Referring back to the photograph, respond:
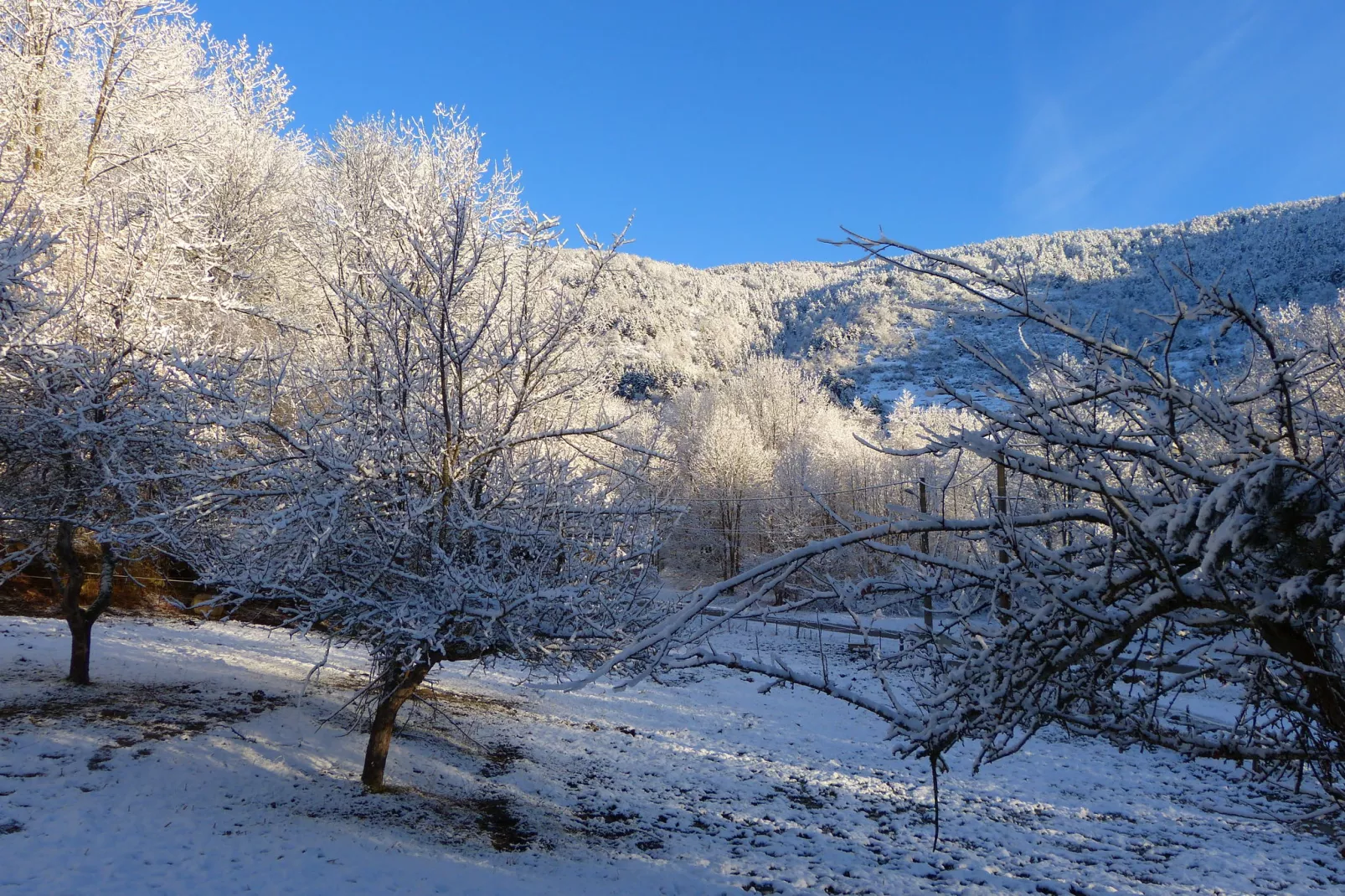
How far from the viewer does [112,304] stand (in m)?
8.84

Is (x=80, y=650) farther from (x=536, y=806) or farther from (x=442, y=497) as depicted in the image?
(x=442, y=497)

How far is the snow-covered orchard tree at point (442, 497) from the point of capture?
6016mm

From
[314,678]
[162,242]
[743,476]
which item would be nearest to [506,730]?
[314,678]

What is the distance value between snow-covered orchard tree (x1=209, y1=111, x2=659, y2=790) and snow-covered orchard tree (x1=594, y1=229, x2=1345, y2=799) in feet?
11.8

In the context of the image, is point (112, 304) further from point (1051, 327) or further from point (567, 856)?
point (1051, 327)

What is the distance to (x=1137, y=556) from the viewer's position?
228cm

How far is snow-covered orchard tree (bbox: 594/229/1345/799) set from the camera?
2.15m

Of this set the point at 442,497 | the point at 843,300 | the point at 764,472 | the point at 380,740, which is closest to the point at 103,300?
the point at 442,497

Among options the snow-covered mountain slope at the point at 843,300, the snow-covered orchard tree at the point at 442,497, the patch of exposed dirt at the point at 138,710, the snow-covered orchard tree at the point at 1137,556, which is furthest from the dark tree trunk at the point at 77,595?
the snow-covered mountain slope at the point at 843,300

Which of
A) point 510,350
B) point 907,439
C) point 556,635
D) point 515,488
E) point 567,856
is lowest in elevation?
point 567,856

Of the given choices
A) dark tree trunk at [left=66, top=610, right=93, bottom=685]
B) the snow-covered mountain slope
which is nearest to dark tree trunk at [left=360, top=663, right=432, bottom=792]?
dark tree trunk at [left=66, top=610, right=93, bottom=685]

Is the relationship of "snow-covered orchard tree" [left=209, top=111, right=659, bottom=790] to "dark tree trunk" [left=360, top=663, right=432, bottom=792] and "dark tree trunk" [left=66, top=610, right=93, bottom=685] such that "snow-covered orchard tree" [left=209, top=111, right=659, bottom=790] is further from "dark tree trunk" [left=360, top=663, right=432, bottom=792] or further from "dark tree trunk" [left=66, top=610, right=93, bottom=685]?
"dark tree trunk" [left=66, top=610, right=93, bottom=685]

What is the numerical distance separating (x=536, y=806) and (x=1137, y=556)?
25.2 ft

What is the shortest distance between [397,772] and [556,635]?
4079mm
